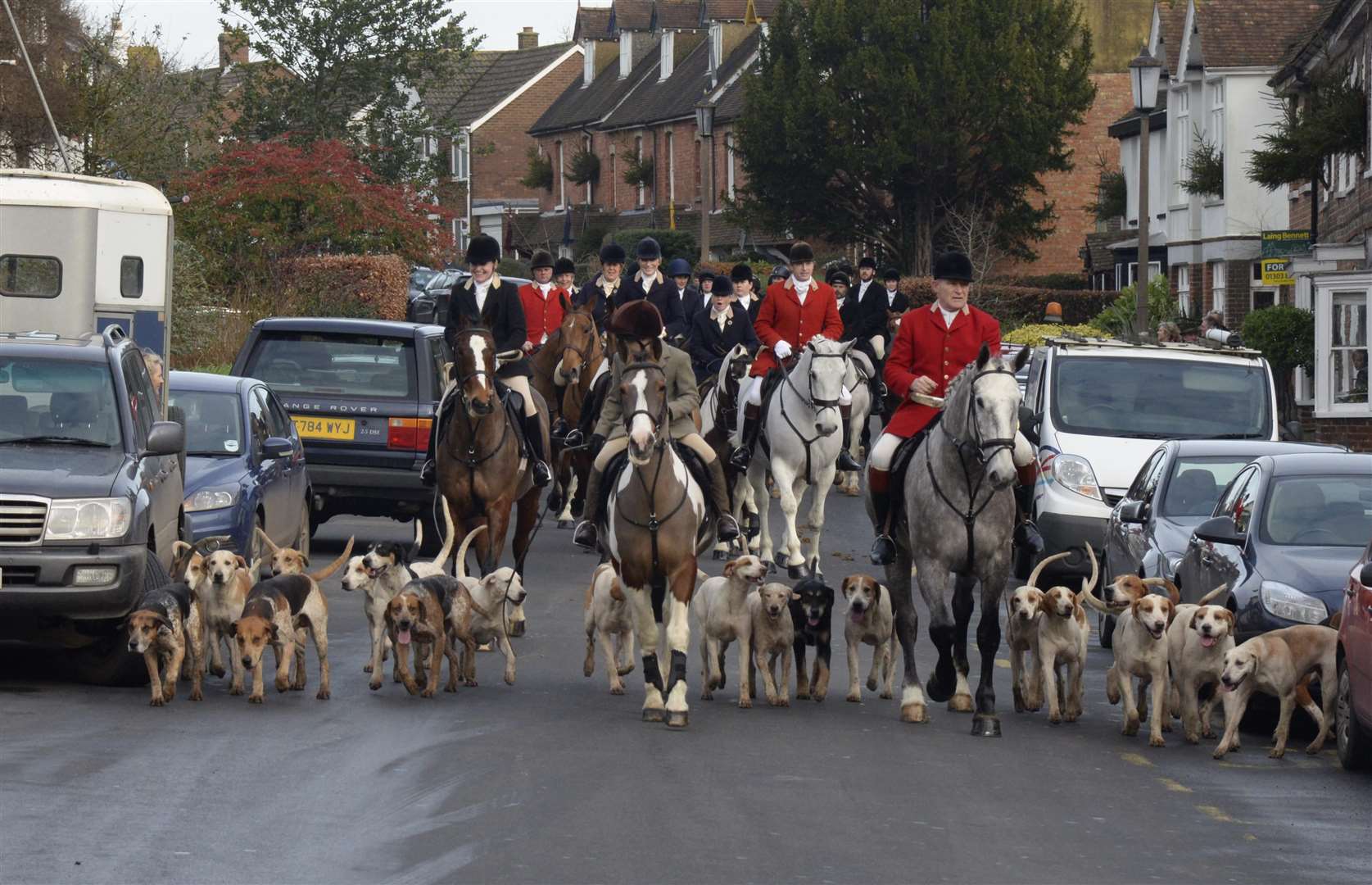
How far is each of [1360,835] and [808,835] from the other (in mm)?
2486

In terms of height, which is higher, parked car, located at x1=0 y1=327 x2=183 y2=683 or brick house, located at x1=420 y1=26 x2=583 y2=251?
brick house, located at x1=420 y1=26 x2=583 y2=251

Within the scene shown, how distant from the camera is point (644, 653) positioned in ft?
42.1

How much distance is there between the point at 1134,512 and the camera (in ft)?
56.3

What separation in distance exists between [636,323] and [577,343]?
9.18 meters

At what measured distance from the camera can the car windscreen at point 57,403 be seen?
14305 mm

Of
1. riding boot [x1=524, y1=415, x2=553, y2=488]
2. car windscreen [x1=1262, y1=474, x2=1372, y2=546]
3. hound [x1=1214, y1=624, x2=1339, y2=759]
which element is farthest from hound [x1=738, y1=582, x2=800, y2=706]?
riding boot [x1=524, y1=415, x2=553, y2=488]

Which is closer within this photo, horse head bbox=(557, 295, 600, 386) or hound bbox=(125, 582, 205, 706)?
hound bbox=(125, 582, 205, 706)

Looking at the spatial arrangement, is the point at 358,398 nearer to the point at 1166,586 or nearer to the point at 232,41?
the point at 1166,586

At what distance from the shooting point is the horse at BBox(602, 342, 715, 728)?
12.6 meters

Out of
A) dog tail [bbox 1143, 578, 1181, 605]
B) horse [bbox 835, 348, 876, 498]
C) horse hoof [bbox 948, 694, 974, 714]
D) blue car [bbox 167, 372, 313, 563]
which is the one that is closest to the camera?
horse hoof [bbox 948, 694, 974, 714]

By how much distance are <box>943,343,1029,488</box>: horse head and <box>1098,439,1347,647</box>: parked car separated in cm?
400

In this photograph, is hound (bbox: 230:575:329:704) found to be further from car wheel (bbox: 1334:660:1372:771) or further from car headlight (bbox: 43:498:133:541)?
car wheel (bbox: 1334:660:1372:771)

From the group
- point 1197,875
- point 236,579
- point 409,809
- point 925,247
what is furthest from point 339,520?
point 925,247

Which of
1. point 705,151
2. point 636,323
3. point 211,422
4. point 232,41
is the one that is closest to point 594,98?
point 232,41
